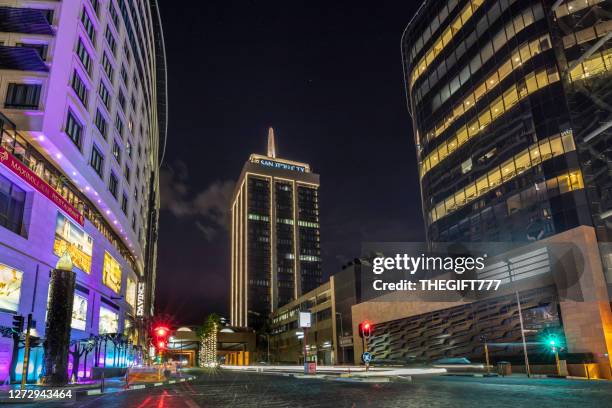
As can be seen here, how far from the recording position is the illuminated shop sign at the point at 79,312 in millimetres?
42188

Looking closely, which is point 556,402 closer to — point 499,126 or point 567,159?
point 567,159

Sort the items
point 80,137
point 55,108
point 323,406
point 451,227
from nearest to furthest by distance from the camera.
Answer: point 323,406, point 55,108, point 80,137, point 451,227

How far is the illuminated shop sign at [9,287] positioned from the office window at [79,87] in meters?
17.0

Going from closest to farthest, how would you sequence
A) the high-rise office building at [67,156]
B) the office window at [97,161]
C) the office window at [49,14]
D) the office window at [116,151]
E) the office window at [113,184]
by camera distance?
1. the high-rise office building at [67,156]
2. the office window at [49,14]
3. the office window at [97,161]
4. the office window at [113,184]
5. the office window at [116,151]

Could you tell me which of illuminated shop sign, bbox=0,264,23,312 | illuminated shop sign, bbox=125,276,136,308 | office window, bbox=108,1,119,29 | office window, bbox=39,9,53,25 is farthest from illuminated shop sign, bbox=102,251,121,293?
office window, bbox=108,1,119,29

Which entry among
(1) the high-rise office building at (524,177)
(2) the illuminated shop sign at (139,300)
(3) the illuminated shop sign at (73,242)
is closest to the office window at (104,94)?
(3) the illuminated shop sign at (73,242)

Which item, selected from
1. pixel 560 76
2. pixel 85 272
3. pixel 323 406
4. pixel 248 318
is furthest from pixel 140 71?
pixel 248 318

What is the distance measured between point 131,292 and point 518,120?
54959mm

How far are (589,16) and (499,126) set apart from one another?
1339cm

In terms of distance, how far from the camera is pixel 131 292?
69.0 m

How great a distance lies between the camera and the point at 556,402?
49.9 feet

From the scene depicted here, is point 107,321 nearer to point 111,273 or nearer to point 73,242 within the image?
point 111,273

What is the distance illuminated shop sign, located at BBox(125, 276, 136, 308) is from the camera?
65562 mm

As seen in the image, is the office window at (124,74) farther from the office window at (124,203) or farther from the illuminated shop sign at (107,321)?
the illuminated shop sign at (107,321)
